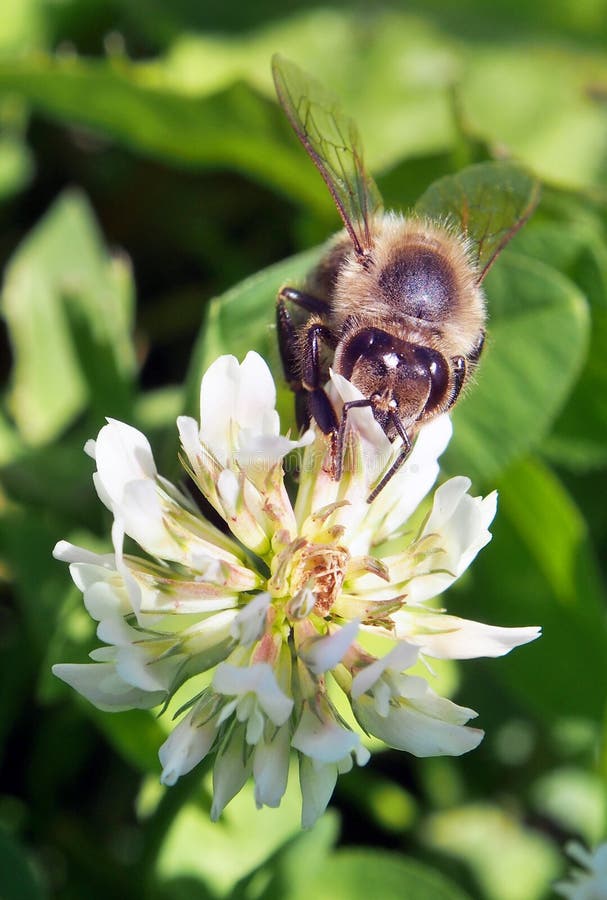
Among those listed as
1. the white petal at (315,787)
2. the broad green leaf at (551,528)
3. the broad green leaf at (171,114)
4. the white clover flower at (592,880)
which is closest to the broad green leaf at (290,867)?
the white clover flower at (592,880)

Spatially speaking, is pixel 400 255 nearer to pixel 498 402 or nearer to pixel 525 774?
pixel 498 402

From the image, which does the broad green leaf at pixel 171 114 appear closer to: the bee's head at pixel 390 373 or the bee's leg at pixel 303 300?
the bee's leg at pixel 303 300

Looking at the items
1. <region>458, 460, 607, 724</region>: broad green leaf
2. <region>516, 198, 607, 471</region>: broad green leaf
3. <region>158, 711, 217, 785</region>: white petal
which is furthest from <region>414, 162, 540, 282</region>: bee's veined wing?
<region>158, 711, 217, 785</region>: white petal

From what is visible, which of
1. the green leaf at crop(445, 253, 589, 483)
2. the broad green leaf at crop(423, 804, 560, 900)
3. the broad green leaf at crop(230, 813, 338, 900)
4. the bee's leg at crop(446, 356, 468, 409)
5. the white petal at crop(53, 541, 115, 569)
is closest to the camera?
the white petal at crop(53, 541, 115, 569)

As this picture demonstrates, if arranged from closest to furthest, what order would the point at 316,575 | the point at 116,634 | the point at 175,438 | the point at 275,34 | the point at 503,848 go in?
the point at 116,634, the point at 316,575, the point at 175,438, the point at 503,848, the point at 275,34

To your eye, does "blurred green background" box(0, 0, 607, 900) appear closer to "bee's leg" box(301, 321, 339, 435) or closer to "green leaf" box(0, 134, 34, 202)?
"green leaf" box(0, 134, 34, 202)

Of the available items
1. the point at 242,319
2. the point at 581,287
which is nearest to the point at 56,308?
the point at 242,319

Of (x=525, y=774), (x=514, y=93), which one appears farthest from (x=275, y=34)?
(x=525, y=774)

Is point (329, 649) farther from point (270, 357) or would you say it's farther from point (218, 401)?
point (270, 357)
